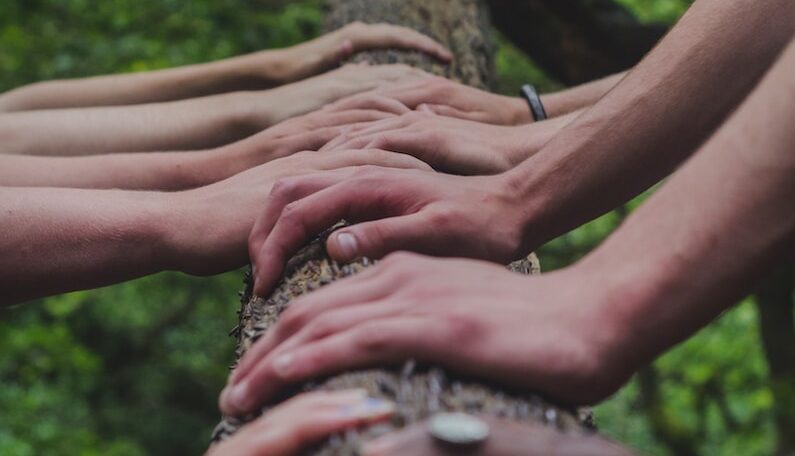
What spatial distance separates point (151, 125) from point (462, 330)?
6.86 feet

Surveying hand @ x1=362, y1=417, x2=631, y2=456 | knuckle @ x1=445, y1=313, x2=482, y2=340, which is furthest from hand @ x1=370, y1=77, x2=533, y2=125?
hand @ x1=362, y1=417, x2=631, y2=456

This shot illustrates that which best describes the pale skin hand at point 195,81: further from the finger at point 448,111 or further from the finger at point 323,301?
the finger at point 323,301

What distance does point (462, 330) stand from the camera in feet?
3.35

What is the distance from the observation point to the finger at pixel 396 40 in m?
2.91

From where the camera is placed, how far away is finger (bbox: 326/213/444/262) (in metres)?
1.43

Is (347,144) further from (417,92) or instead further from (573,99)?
(573,99)

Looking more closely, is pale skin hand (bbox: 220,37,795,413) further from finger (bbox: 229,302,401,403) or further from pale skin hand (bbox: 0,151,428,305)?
pale skin hand (bbox: 0,151,428,305)

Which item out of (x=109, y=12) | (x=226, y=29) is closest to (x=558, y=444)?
(x=226, y=29)

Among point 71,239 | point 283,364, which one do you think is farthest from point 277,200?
point 283,364

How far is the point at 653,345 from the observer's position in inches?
41.1

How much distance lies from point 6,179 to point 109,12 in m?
3.26

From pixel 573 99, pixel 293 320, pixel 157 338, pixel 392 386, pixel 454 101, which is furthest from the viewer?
pixel 157 338


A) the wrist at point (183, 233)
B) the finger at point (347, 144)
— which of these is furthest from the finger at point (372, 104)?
the wrist at point (183, 233)

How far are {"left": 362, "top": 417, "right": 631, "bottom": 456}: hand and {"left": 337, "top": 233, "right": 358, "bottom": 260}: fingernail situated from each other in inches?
21.2
